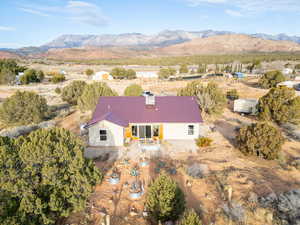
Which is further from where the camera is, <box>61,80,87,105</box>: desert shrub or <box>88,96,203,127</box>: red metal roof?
<box>61,80,87,105</box>: desert shrub

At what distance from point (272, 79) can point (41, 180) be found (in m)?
50.7

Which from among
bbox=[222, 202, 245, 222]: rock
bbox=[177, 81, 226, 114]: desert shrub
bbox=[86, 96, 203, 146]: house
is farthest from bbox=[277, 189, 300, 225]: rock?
bbox=[177, 81, 226, 114]: desert shrub

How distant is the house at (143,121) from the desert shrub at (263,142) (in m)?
4.26

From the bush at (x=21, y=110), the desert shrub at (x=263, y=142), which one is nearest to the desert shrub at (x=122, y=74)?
the bush at (x=21, y=110)

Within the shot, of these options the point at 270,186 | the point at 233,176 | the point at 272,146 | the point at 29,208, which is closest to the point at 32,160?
the point at 29,208

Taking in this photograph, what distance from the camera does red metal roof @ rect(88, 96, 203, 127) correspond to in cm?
1914

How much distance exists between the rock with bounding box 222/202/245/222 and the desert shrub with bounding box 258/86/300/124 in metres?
16.7

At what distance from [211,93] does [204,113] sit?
98.8 inches

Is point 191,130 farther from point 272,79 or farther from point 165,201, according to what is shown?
point 272,79

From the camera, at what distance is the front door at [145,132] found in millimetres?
19516

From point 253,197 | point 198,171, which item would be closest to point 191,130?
point 198,171

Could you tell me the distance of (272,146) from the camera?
52.8ft

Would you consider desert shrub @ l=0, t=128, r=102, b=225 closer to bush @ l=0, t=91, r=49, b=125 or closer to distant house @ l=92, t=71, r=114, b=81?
bush @ l=0, t=91, r=49, b=125

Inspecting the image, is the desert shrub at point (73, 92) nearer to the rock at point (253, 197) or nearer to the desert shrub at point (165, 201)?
the desert shrub at point (165, 201)
